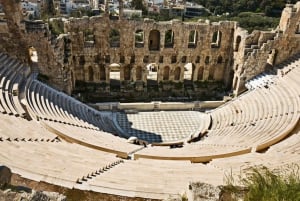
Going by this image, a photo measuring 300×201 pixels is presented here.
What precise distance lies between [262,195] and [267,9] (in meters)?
70.1

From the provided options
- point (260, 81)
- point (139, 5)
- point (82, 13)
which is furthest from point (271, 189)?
point (139, 5)

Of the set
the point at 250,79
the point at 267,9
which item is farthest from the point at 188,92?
the point at 267,9

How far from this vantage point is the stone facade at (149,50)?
70.6 ft

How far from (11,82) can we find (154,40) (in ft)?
40.1

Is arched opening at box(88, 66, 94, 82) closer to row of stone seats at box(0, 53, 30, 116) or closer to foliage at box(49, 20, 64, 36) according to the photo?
row of stone seats at box(0, 53, 30, 116)

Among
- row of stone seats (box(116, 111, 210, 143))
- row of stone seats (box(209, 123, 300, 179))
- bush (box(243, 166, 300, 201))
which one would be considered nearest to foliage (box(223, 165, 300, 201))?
bush (box(243, 166, 300, 201))

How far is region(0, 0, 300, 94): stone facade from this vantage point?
21.5 metres

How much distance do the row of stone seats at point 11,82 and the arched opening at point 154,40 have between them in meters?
10.1

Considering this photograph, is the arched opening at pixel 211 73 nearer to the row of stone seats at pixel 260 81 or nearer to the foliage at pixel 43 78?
the row of stone seats at pixel 260 81

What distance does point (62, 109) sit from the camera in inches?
747

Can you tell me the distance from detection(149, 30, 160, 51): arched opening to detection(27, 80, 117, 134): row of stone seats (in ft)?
23.7

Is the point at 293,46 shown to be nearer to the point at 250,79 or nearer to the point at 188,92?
the point at 250,79

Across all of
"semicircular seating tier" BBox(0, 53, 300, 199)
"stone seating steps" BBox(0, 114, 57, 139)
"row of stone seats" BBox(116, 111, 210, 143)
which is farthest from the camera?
"row of stone seats" BBox(116, 111, 210, 143)

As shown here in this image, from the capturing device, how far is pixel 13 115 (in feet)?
48.9
